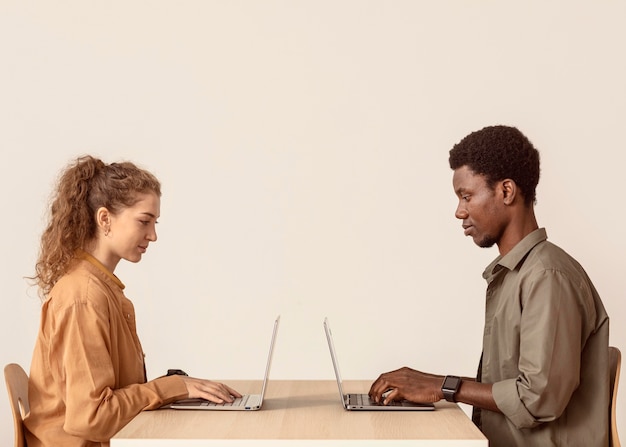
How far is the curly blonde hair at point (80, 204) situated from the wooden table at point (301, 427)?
553mm

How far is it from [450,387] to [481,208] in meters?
0.52

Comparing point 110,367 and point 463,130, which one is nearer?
point 110,367

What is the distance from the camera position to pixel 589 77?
4574mm

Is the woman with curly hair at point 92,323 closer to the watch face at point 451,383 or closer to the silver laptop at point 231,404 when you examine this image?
the silver laptop at point 231,404

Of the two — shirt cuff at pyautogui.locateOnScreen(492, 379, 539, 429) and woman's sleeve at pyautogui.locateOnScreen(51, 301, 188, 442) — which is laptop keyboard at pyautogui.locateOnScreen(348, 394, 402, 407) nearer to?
shirt cuff at pyautogui.locateOnScreen(492, 379, 539, 429)

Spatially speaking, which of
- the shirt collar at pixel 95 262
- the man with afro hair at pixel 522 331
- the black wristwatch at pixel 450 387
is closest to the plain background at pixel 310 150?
the man with afro hair at pixel 522 331

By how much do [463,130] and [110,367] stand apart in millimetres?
2649

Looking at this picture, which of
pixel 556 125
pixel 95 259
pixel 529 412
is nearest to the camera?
pixel 529 412

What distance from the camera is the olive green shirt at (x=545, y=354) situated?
7.70 ft

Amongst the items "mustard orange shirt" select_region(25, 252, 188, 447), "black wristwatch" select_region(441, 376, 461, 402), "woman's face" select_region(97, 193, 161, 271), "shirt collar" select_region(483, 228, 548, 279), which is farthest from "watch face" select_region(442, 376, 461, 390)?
"woman's face" select_region(97, 193, 161, 271)

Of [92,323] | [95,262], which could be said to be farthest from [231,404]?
[95,262]

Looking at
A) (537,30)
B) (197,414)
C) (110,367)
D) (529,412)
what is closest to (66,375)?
(110,367)

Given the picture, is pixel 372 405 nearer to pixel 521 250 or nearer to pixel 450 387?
pixel 450 387

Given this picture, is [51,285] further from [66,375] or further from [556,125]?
[556,125]
